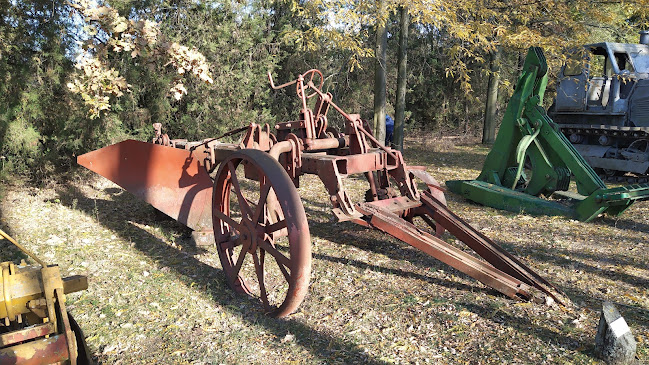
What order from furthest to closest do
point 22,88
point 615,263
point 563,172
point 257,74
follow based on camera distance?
point 257,74 < point 22,88 < point 563,172 < point 615,263

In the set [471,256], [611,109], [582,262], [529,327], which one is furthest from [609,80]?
[529,327]

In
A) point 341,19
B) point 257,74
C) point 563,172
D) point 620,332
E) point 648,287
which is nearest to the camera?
point 620,332

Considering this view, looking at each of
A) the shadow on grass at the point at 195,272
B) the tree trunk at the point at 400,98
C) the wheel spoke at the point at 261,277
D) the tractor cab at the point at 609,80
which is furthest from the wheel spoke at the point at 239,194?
the tree trunk at the point at 400,98

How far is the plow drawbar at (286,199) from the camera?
3646mm

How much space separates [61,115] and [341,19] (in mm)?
4949

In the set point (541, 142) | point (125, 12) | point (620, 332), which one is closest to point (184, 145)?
point (125, 12)

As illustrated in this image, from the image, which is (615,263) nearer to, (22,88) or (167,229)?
(167,229)

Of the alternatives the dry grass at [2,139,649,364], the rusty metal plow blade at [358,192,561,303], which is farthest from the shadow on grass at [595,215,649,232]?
the rusty metal plow blade at [358,192,561,303]

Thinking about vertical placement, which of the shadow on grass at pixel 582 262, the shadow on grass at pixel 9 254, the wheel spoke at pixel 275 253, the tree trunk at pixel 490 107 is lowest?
the shadow on grass at pixel 582 262

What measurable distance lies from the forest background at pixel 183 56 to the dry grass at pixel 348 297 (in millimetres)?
1701

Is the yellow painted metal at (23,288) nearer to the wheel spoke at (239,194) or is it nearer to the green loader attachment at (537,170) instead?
the wheel spoke at (239,194)

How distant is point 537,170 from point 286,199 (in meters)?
5.04

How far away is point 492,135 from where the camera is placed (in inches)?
611

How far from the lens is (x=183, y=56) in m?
5.41
